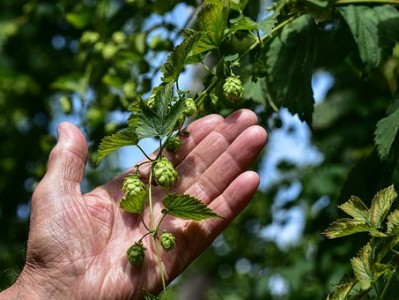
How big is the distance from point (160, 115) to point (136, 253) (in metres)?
0.29

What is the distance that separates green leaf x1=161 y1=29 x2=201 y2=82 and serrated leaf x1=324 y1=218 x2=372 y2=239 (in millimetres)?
470

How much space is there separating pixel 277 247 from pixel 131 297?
262 cm

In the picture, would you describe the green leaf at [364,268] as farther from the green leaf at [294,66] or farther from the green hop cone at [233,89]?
the green leaf at [294,66]

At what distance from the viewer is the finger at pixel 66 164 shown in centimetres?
188

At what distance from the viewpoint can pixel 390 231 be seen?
131cm

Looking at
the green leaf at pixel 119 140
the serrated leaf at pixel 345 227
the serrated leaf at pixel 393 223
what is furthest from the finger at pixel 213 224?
the serrated leaf at pixel 393 223

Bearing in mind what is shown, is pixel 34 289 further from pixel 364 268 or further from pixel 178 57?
pixel 364 268

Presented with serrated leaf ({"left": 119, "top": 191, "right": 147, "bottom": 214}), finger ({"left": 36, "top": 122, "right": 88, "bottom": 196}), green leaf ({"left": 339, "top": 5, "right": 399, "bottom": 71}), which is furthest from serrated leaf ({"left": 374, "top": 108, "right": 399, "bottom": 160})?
finger ({"left": 36, "top": 122, "right": 88, "bottom": 196})

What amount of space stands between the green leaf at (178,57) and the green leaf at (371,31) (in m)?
0.51

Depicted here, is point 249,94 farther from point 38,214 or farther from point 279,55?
point 38,214

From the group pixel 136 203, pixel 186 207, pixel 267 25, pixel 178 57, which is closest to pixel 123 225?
pixel 136 203

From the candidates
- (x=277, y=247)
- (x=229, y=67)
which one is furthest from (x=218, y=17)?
(x=277, y=247)

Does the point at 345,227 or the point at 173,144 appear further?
the point at 173,144

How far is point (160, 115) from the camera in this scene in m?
1.59
